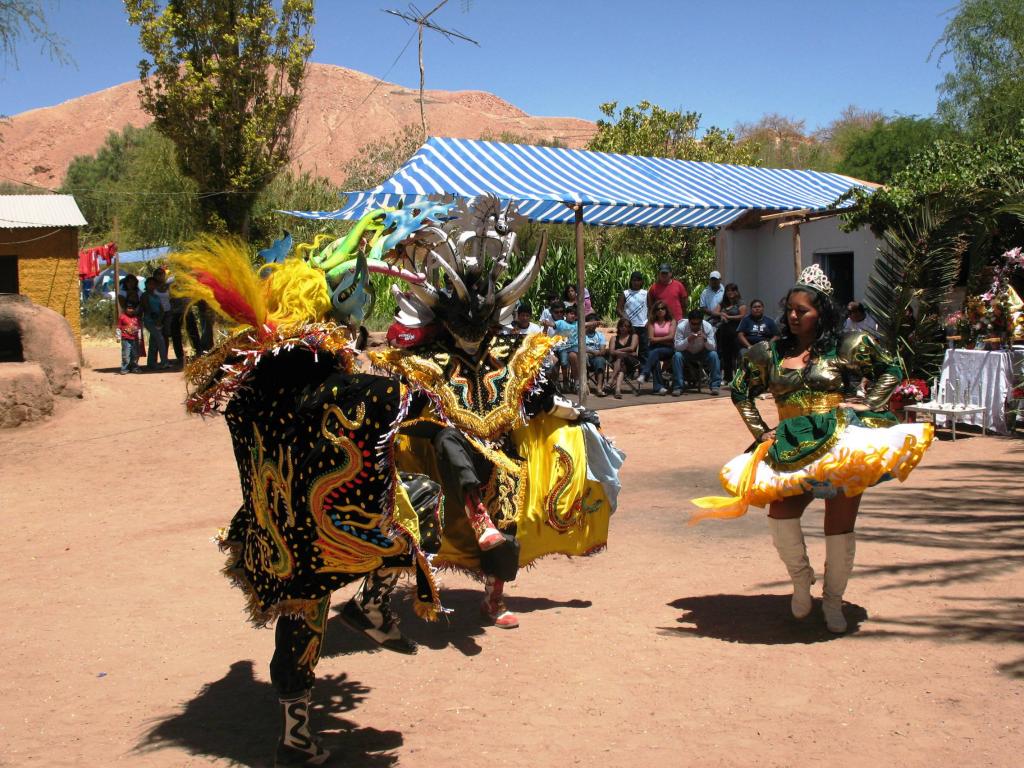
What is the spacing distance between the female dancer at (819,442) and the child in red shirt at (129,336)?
12.9m

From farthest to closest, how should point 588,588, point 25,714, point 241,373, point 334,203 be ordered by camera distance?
point 334,203
point 588,588
point 25,714
point 241,373

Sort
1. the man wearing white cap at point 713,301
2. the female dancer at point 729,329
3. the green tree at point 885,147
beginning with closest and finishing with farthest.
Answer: the female dancer at point 729,329 < the man wearing white cap at point 713,301 < the green tree at point 885,147

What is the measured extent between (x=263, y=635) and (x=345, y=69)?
100 meters

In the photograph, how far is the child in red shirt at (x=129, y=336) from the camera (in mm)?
15961

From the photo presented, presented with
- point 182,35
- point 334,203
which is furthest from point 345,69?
point 182,35

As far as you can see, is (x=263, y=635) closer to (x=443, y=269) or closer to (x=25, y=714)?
(x=25, y=714)

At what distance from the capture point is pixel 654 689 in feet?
15.0

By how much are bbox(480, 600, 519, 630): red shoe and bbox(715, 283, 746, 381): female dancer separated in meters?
10.4

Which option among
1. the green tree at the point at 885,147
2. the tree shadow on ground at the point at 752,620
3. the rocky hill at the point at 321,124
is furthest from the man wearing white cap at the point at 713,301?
the rocky hill at the point at 321,124

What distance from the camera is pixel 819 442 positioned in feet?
16.3

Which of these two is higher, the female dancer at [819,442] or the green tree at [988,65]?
the green tree at [988,65]

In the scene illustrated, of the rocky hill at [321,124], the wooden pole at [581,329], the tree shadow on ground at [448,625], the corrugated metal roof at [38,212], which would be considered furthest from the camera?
the rocky hill at [321,124]

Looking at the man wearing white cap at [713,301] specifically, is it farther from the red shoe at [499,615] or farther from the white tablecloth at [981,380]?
the red shoe at [499,615]

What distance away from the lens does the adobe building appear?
1633cm
